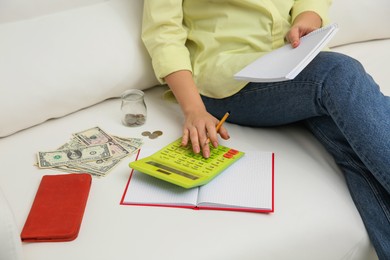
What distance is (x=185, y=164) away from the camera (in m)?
1.02

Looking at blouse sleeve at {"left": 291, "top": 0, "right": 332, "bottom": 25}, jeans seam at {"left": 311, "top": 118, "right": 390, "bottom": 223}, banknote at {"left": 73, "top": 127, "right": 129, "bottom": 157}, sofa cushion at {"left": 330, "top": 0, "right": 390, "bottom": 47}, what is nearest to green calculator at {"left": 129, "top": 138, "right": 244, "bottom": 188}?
banknote at {"left": 73, "top": 127, "right": 129, "bottom": 157}

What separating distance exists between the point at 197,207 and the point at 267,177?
175 mm

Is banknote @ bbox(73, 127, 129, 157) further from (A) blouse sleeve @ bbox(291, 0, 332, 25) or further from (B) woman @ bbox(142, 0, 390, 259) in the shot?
(A) blouse sleeve @ bbox(291, 0, 332, 25)

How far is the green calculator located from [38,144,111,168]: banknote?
12 cm

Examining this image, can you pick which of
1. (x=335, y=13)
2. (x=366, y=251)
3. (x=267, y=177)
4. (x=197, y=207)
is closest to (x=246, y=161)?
(x=267, y=177)

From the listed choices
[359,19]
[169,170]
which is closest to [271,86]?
[169,170]

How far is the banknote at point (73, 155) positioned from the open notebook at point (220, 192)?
0.36 feet

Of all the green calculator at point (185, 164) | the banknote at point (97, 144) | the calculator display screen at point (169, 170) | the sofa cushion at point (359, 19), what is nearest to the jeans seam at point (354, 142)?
the green calculator at point (185, 164)

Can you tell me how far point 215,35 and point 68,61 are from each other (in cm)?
37

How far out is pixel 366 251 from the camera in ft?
3.17

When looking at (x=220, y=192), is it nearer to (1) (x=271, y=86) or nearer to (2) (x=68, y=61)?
(1) (x=271, y=86)

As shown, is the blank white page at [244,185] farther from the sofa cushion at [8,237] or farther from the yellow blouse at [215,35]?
the sofa cushion at [8,237]

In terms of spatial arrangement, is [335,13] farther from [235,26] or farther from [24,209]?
[24,209]

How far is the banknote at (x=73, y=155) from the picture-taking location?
106cm
